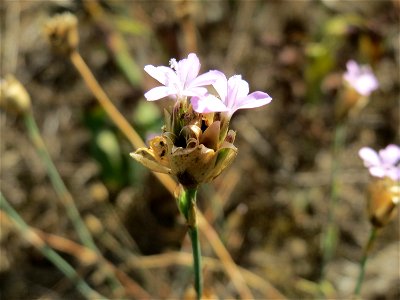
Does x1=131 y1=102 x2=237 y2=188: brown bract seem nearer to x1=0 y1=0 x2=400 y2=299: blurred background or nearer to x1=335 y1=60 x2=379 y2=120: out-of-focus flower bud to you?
x1=335 y1=60 x2=379 y2=120: out-of-focus flower bud

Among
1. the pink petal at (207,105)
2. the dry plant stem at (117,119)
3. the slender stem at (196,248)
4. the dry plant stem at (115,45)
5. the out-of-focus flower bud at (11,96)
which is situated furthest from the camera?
the dry plant stem at (115,45)

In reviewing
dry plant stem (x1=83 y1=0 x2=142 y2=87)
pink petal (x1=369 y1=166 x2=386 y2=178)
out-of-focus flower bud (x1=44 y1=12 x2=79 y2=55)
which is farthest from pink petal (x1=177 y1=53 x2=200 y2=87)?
dry plant stem (x1=83 y1=0 x2=142 y2=87)

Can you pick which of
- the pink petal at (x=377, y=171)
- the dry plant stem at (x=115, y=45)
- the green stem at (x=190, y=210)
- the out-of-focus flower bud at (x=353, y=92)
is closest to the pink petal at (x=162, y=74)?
the green stem at (x=190, y=210)

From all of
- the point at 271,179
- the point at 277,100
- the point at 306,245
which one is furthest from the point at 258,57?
the point at 306,245

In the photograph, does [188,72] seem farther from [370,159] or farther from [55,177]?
[55,177]

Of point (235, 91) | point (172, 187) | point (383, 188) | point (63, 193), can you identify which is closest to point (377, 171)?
point (383, 188)

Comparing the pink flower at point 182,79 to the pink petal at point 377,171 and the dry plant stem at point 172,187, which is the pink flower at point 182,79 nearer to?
the pink petal at point 377,171
